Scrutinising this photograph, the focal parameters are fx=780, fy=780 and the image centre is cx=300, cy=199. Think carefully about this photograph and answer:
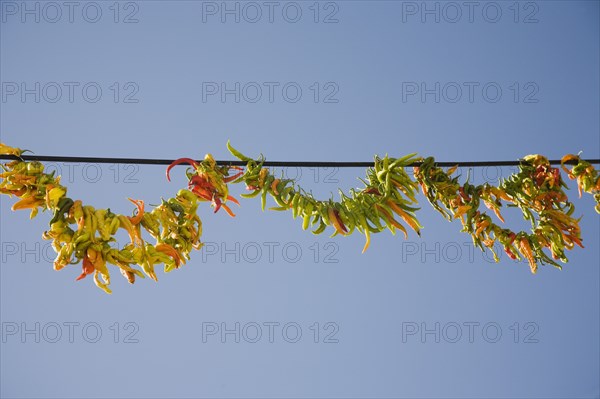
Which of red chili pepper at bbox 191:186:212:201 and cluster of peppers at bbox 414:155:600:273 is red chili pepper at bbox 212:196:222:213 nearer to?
red chili pepper at bbox 191:186:212:201

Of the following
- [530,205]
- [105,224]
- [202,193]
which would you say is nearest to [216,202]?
[202,193]

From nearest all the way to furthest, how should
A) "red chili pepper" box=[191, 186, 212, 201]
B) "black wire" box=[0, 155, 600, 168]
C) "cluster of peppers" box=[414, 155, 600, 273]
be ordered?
"black wire" box=[0, 155, 600, 168] < "red chili pepper" box=[191, 186, 212, 201] < "cluster of peppers" box=[414, 155, 600, 273]

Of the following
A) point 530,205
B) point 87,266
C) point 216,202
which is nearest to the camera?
point 87,266

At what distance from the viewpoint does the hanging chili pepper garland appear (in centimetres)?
111

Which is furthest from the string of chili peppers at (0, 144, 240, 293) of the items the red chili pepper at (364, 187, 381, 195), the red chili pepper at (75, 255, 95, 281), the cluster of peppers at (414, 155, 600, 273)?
the cluster of peppers at (414, 155, 600, 273)

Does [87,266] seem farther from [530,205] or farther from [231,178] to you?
[530,205]

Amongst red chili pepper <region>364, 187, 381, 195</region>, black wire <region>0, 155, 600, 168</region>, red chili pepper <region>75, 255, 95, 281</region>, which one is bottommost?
red chili pepper <region>75, 255, 95, 281</region>

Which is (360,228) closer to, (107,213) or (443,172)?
(443,172)

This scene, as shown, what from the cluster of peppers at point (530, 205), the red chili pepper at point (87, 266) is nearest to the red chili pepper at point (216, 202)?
the red chili pepper at point (87, 266)

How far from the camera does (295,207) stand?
1212 millimetres

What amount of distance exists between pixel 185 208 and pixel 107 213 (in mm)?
120

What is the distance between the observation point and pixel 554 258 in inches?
55.2

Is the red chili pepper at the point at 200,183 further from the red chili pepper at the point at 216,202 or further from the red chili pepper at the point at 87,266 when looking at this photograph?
the red chili pepper at the point at 87,266

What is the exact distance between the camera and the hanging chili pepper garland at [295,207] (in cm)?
111
